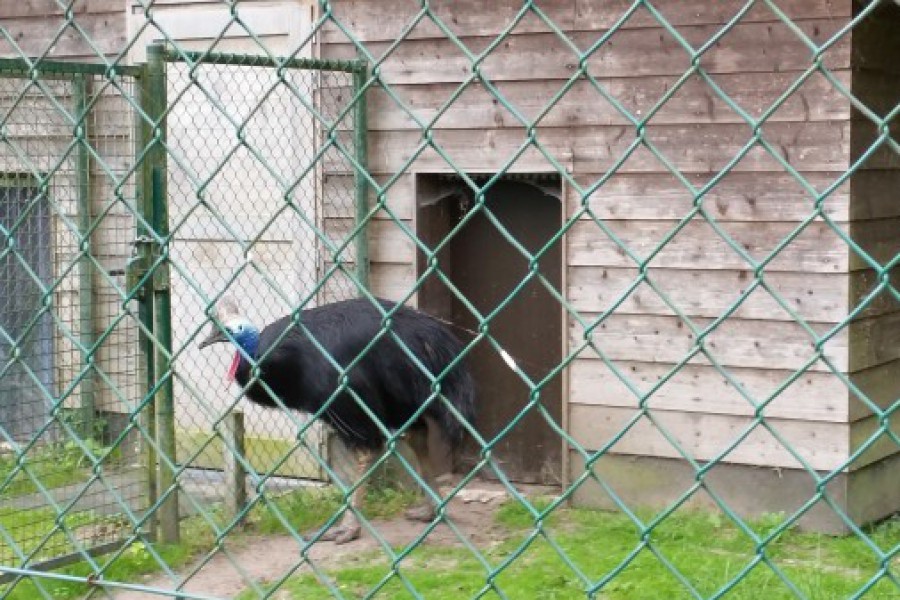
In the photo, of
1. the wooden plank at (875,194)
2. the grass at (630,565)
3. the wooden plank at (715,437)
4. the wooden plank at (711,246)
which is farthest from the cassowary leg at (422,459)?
the wooden plank at (875,194)

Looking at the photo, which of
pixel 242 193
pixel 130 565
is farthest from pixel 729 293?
pixel 130 565

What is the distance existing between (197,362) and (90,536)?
1758 mm

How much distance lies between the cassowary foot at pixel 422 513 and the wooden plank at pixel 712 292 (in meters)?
1.36

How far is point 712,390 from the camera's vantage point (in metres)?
6.86

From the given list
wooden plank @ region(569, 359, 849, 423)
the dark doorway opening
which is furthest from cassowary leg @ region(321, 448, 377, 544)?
wooden plank @ region(569, 359, 849, 423)

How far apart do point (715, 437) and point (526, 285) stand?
56.1 inches

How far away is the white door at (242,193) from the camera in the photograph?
7.98m

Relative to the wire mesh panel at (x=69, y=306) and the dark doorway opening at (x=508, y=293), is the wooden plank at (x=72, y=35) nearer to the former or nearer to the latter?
the wire mesh panel at (x=69, y=306)

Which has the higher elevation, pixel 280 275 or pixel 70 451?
pixel 280 275

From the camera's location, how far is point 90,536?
22.3ft

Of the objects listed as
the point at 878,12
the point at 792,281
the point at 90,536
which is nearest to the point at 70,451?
the point at 90,536

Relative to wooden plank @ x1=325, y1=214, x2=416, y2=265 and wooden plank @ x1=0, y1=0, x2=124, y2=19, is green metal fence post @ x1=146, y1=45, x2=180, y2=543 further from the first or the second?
wooden plank @ x1=0, y1=0, x2=124, y2=19

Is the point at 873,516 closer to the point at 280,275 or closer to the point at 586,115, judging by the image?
the point at 586,115

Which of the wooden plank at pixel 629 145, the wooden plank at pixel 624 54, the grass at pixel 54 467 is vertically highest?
the wooden plank at pixel 624 54
